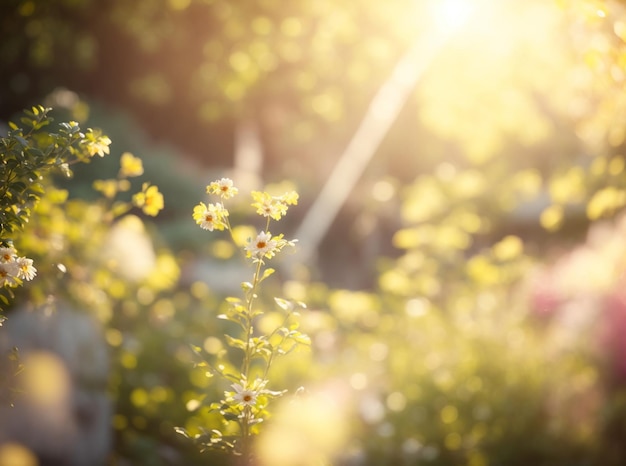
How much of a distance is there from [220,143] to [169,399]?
1116 cm

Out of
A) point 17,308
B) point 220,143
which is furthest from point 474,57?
point 220,143

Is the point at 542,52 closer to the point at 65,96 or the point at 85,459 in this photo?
the point at 65,96

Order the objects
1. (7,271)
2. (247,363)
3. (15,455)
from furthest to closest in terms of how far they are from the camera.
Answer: (15,455) < (247,363) < (7,271)

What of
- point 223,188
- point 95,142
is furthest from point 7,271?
point 223,188

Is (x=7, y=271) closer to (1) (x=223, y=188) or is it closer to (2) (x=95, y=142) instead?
(2) (x=95, y=142)

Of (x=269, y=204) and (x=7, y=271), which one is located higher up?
(x=269, y=204)

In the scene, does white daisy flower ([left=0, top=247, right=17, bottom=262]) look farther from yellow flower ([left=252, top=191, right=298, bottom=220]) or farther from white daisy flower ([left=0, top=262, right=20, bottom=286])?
yellow flower ([left=252, top=191, right=298, bottom=220])

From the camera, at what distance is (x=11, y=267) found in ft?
5.80

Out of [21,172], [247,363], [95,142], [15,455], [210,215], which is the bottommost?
[247,363]

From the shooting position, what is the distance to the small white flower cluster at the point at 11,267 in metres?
1.76

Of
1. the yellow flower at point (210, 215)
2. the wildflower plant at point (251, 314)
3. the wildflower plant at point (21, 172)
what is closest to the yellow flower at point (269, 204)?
the wildflower plant at point (251, 314)

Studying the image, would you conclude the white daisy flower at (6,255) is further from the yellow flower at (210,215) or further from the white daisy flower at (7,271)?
the yellow flower at (210,215)

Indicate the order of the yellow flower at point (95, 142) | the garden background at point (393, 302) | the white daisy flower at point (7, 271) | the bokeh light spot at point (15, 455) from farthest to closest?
the garden background at point (393, 302) < the bokeh light spot at point (15, 455) < the yellow flower at point (95, 142) < the white daisy flower at point (7, 271)

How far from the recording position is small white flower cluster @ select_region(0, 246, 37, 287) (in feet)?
5.78
